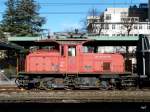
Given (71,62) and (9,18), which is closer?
(71,62)

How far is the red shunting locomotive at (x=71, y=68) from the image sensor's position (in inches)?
1109

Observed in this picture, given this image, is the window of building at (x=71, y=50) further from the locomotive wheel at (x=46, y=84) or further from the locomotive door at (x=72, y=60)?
the locomotive wheel at (x=46, y=84)

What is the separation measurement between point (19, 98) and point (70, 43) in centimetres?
1259

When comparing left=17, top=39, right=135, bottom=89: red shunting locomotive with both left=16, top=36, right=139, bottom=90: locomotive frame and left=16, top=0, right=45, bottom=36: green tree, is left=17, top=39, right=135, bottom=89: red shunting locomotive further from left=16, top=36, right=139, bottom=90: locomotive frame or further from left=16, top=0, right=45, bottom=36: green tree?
left=16, top=0, right=45, bottom=36: green tree

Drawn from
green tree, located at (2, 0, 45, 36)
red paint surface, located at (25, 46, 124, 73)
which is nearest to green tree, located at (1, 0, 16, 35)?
green tree, located at (2, 0, 45, 36)

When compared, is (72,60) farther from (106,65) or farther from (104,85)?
(104,85)

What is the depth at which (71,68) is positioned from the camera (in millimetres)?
29078

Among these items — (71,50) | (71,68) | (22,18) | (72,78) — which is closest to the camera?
(72,78)

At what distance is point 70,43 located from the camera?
28.6 metres

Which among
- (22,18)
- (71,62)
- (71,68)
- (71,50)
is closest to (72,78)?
(71,68)

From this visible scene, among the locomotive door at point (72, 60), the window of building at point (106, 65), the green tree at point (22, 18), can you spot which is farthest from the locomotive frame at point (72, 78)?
the green tree at point (22, 18)
